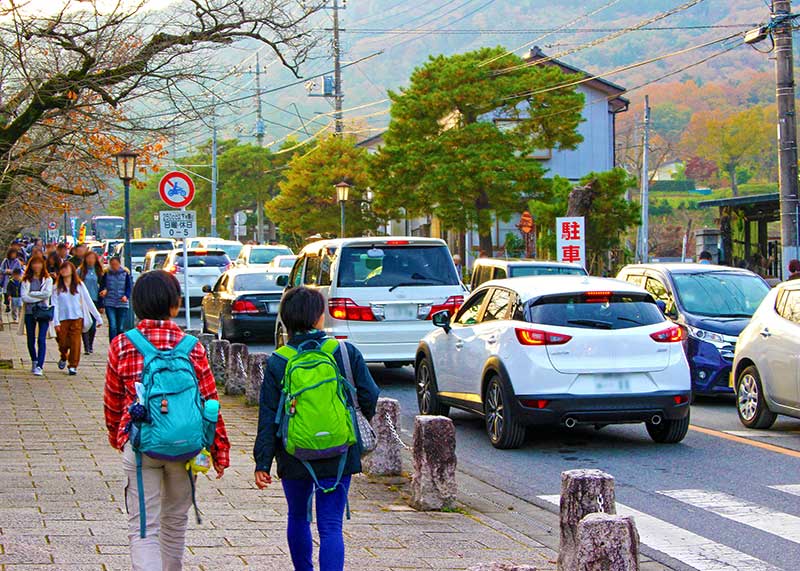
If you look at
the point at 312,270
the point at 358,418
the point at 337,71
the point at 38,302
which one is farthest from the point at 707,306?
the point at 337,71

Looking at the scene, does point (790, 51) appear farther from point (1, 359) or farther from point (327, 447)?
point (327, 447)

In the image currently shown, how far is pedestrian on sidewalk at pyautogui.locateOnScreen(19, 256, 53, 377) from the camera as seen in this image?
16.1 metres

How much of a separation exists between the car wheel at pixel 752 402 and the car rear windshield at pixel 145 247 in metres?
31.7

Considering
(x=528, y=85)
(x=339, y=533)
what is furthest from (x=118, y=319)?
(x=528, y=85)

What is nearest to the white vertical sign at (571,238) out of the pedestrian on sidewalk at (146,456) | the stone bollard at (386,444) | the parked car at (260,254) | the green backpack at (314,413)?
the parked car at (260,254)

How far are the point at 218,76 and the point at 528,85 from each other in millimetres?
28155

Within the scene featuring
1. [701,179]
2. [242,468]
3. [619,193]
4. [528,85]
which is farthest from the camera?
[701,179]

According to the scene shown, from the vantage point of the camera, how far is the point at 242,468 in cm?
920

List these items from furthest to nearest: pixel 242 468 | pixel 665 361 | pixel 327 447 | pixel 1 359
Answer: pixel 1 359 → pixel 665 361 → pixel 242 468 → pixel 327 447

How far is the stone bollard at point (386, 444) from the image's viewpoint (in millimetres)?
9016

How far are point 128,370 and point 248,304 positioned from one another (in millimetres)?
16601

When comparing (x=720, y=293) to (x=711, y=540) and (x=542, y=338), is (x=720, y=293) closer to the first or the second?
(x=542, y=338)

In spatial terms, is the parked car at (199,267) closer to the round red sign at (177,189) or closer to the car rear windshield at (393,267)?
the round red sign at (177,189)

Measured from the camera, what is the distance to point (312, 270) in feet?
53.9
